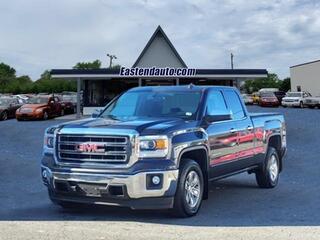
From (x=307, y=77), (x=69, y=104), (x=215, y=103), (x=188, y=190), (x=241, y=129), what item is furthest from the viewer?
(x=307, y=77)

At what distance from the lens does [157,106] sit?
9.02 meters

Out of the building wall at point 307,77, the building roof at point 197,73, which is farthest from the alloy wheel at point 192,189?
the building wall at point 307,77

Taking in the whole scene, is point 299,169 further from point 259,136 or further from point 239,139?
point 239,139

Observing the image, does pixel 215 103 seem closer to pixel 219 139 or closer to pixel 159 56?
pixel 219 139

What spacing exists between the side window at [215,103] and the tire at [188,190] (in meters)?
1.13

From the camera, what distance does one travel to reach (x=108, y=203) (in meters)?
A: 7.73

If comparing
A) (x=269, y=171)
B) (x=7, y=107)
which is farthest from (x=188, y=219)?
(x=7, y=107)

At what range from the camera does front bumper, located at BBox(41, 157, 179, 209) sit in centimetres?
748

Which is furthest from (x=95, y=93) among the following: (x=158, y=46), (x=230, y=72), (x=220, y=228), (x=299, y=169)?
(x=220, y=228)

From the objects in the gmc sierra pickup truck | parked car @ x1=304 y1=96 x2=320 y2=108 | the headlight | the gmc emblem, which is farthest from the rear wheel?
the headlight

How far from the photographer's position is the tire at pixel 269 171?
36.0 ft

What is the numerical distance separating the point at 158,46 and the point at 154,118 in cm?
3551

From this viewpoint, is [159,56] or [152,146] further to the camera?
[159,56]

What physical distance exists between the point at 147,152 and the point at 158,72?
104ft
